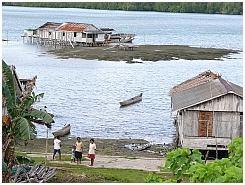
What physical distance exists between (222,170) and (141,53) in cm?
6715

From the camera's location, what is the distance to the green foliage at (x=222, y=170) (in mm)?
10227

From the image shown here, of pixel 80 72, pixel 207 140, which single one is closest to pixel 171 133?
pixel 207 140

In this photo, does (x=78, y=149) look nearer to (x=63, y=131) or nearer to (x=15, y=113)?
(x=15, y=113)

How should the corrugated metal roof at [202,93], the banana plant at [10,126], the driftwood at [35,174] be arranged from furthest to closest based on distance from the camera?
the corrugated metal roof at [202,93] < the driftwood at [35,174] < the banana plant at [10,126]

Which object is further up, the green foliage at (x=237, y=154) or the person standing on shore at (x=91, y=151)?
the green foliage at (x=237, y=154)

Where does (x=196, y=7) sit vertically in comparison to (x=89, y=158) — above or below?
above

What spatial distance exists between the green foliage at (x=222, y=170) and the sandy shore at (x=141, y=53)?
59927mm

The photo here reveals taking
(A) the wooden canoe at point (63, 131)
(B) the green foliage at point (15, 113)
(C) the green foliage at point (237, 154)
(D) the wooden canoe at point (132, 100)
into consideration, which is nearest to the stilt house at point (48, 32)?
(D) the wooden canoe at point (132, 100)

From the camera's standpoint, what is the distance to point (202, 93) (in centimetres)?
2734

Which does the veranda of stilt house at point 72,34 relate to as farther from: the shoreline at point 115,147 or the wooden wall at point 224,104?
the wooden wall at point 224,104

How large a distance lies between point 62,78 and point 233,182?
4976cm

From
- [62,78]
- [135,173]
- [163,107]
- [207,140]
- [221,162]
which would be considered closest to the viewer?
[221,162]

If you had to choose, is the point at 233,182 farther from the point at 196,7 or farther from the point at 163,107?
the point at 196,7

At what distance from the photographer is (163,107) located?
4503 centimetres
